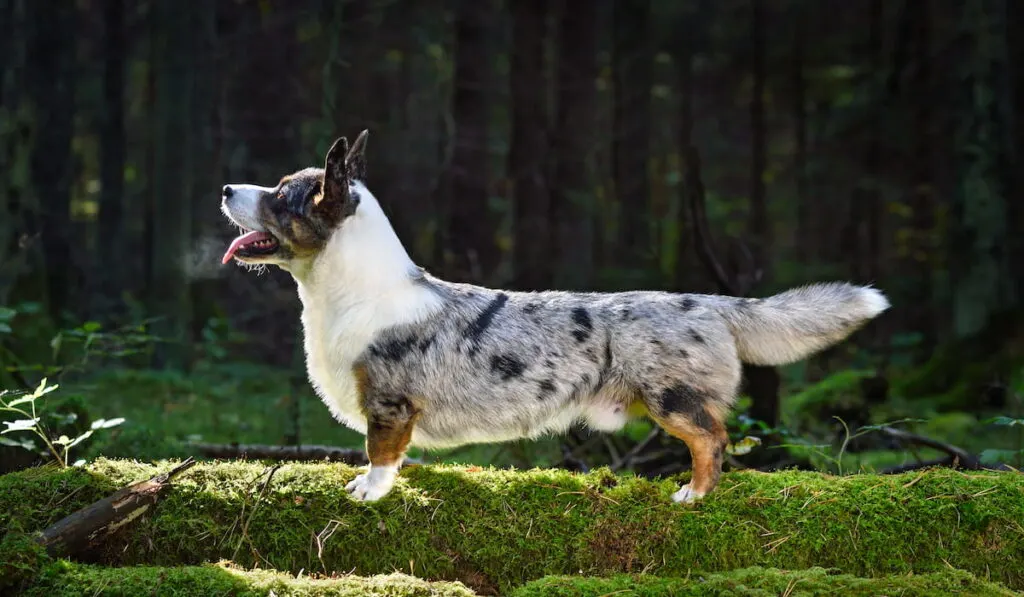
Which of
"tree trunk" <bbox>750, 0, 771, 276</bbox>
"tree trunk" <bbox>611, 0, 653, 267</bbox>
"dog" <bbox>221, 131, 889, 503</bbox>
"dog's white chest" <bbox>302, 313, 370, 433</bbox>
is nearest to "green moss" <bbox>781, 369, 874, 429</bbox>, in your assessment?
"dog" <bbox>221, 131, 889, 503</bbox>

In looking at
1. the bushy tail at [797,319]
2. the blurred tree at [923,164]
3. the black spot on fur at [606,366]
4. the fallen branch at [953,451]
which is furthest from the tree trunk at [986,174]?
the black spot on fur at [606,366]

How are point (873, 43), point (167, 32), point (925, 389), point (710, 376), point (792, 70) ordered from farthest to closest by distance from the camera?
point (792, 70)
point (873, 43)
point (167, 32)
point (925, 389)
point (710, 376)

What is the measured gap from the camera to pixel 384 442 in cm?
467

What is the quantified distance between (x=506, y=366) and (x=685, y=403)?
3.26 feet

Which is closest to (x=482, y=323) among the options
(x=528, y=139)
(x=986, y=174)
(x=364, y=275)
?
(x=364, y=275)

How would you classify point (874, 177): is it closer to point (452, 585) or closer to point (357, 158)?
point (357, 158)

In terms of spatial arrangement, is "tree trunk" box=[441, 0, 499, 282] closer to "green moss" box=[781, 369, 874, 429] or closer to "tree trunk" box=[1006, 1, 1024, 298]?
"green moss" box=[781, 369, 874, 429]

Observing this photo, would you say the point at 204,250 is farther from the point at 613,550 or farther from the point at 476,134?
the point at 613,550

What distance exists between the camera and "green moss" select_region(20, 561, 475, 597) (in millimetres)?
3740

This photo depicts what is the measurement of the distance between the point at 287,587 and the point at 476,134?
10.8 m

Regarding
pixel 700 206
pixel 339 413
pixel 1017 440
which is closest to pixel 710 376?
pixel 339 413

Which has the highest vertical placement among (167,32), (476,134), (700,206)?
(167,32)

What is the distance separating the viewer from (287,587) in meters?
3.79

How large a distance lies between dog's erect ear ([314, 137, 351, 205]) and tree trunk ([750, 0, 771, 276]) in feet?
41.5
